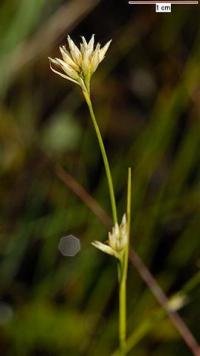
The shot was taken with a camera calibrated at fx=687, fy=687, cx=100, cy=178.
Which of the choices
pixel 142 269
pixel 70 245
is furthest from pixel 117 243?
pixel 70 245

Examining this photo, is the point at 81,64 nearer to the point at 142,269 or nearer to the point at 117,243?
the point at 117,243

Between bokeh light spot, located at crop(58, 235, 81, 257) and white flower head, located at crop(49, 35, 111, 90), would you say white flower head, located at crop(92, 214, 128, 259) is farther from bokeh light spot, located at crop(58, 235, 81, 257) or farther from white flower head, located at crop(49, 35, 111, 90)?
bokeh light spot, located at crop(58, 235, 81, 257)

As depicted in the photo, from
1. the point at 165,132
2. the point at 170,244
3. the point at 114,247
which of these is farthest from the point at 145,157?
the point at 114,247

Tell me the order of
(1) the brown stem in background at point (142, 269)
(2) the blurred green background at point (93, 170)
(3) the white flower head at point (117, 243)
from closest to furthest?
(3) the white flower head at point (117, 243)
(1) the brown stem in background at point (142, 269)
(2) the blurred green background at point (93, 170)

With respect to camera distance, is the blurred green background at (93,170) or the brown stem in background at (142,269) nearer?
the brown stem in background at (142,269)

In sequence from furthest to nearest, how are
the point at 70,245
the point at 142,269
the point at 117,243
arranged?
the point at 70,245, the point at 142,269, the point at 117,243

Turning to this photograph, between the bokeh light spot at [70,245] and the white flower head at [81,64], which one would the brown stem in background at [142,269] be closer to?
the bokeh light spot at [70,245]

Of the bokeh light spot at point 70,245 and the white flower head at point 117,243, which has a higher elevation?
the bokeh light spot at point 70,245

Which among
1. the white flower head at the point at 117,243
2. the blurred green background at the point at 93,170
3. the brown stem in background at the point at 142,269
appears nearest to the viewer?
the white flower head at the point at 117,243

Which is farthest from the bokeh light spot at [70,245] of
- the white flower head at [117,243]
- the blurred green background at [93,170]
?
the white flower head at [117,243]

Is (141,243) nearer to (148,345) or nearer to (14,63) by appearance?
(148,345)
